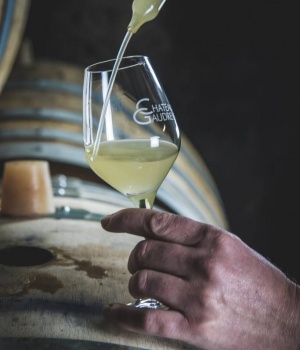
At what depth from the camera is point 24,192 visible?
100cm

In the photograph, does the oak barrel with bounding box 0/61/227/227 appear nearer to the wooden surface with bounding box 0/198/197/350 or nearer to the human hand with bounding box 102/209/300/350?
the wooden surface with bounding box 0/198/197/350

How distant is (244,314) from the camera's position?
0.58 m

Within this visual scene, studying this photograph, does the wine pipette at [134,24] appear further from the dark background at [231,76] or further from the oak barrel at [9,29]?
the dark background at [231,76]

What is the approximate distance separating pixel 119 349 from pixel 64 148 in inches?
32.9

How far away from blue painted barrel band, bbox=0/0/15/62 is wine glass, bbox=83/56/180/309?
0.79 m

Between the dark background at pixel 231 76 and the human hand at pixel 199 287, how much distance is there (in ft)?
5.61

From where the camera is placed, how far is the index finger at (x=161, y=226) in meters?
0.57

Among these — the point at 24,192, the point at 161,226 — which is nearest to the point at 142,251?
the point at 161,226

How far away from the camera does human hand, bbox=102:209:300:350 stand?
1.80ft

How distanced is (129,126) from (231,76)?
5.78 ft

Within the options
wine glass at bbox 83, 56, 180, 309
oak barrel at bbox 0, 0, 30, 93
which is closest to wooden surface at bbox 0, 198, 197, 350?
wine glass at bbox 83, 56, 180, 309

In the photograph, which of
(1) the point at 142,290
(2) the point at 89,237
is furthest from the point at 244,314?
Result: (2) the point at 89,237

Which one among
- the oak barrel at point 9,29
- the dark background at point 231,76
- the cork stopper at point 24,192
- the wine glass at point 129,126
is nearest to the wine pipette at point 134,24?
the wine glass at point 129,126

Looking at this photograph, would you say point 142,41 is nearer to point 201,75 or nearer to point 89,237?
point 201,75
